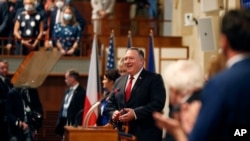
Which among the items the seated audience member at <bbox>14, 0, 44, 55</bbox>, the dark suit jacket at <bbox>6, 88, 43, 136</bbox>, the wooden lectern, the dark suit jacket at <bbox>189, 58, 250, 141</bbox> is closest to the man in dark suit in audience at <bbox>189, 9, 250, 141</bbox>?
the dark suit jacket at <bbox>189, 58, 250, 141</bbox>

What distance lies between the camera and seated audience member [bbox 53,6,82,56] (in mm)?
18072

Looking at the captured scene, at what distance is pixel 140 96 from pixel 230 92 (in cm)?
530

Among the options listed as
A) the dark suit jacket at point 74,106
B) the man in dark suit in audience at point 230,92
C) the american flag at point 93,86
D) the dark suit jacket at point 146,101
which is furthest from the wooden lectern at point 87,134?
the man in dark suit in audience at point 230,92

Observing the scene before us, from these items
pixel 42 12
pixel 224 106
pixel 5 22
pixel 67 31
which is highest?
pixel 42 12

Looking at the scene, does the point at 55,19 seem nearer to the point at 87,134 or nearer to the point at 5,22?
the point at 5,22

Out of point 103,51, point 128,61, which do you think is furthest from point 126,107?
point 103,51

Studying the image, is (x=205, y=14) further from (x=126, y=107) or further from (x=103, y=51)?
(x=126, y=107)

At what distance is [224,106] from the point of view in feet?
15.2

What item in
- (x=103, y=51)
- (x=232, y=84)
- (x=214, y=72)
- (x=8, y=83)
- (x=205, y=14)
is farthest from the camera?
(x=103, y=51)

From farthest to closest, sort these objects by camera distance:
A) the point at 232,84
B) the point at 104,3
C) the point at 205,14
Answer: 1. the point at 104,3
2. the point at 205,14
3. the point at 232,84

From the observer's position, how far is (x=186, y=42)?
61.7 ft

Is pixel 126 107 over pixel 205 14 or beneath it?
beneath

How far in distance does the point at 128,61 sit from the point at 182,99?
473cm

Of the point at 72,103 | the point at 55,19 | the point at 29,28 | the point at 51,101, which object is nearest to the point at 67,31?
the point at 55,19
